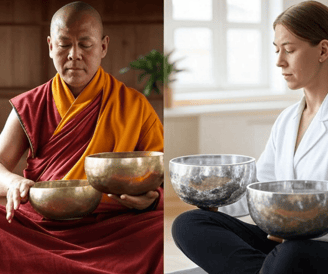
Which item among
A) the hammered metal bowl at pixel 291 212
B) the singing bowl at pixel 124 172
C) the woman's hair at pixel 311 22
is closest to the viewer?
the hammered metal bowl at pixel 291 212

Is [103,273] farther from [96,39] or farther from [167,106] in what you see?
[96,39]

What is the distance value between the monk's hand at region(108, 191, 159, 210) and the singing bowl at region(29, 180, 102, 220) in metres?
0.06

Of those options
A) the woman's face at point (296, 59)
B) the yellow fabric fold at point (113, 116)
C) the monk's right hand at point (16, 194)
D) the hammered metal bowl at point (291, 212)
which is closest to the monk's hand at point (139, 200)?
the yellow fabric fold at point (113, 116)

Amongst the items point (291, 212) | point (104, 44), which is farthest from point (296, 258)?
point (104, 44)

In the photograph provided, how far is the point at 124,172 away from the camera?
4.48 ft

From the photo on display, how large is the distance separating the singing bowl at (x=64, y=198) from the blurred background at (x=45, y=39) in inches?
3.7

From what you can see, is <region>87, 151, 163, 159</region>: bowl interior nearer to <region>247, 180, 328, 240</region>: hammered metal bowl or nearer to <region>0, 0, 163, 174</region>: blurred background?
<region>0, 0, 163, 174</region>: blurred background

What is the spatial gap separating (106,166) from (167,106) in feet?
0.75

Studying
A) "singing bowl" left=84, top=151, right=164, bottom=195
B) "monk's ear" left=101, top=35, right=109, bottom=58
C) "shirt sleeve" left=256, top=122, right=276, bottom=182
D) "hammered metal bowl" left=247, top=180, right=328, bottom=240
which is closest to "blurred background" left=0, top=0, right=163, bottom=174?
"monk's ear" left=101, top=35, right=109, bottom=58

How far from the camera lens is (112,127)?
142 centimetres

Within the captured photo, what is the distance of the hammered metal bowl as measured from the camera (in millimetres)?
1130

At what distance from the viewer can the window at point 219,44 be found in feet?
4.50

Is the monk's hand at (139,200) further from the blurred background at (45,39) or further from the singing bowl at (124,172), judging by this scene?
the blurred background at (45,39)

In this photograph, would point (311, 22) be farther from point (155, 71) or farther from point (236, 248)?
point (236, 248)
